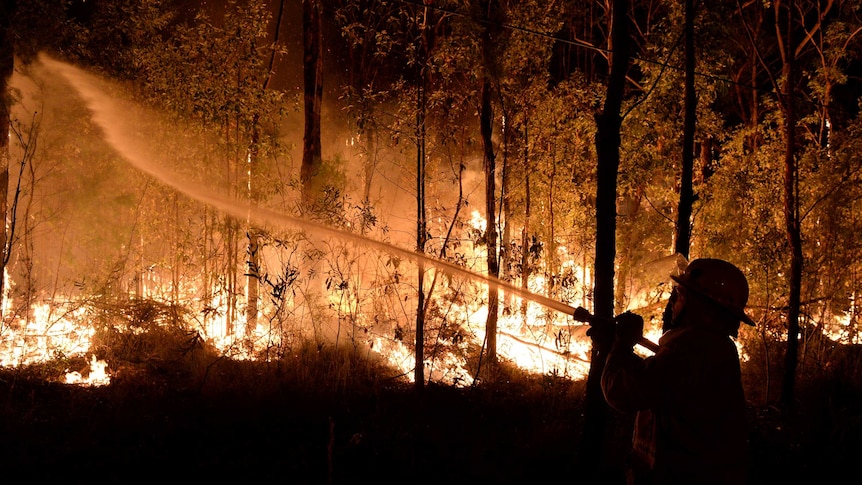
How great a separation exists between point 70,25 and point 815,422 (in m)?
12.8

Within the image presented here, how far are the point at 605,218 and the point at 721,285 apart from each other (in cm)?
196

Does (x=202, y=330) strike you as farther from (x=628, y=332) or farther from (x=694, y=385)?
(x=694, y=385)

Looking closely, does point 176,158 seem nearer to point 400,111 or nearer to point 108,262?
point 108,262

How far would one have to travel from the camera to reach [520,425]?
6.76 meters

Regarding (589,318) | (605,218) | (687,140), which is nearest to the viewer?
(589,318)

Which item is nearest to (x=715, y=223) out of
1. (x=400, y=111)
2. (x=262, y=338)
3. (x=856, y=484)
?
(x=856, y=484)

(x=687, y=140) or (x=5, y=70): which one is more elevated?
(x=5, y=70)

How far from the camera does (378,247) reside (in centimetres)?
699

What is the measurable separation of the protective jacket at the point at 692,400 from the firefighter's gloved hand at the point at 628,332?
72 millimetres

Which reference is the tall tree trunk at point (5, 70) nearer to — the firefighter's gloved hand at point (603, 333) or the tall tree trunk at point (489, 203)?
the tall tree trunk at point (489, 203)

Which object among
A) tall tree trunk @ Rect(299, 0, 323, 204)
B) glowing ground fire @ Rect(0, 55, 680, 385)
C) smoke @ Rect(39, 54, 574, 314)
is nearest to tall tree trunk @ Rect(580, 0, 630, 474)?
glowing ground fire @ Rect(0, 55, 680, 385)

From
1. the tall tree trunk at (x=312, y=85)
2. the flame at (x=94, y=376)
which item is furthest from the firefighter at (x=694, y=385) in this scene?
the tall tree trunk at (x=312, y=85)

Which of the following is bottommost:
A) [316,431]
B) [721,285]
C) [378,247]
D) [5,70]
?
[316,431]

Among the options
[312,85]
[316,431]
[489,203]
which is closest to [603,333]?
[316,431]
